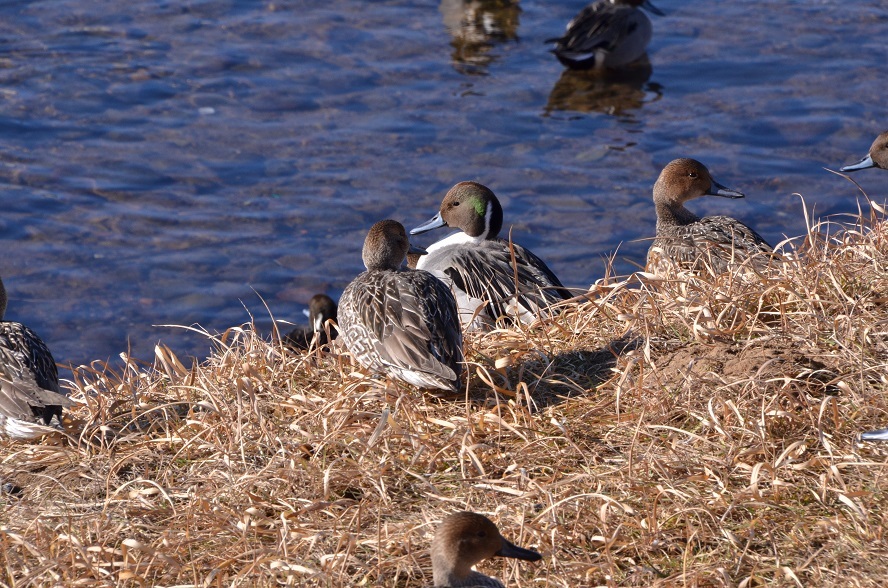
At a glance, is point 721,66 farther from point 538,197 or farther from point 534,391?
point 534,391

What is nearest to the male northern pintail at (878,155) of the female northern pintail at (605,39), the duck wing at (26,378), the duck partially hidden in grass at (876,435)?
the duck partially hidden in grass at (876,435)

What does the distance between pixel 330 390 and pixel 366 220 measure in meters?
4.83

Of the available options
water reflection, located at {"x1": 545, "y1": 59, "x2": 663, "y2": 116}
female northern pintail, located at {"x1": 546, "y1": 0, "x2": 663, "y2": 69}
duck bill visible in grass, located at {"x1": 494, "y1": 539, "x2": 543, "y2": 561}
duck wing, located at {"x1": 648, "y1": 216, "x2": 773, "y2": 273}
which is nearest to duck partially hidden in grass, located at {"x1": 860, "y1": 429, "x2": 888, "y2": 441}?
duck bill visible in grass, located at {"x1": 494, "y1": 539, "x2": 543, "y2": 561}

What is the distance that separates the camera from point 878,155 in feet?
21.6

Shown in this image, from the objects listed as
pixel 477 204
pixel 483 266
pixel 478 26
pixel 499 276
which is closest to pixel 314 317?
pixel 477 204

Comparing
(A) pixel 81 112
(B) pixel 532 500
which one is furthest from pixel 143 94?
(B) pixel 532 500

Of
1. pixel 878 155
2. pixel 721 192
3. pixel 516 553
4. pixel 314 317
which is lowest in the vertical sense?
pixel 314 317

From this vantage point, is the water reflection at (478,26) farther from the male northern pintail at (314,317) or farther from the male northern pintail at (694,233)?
the male northern pintail at (694,233)

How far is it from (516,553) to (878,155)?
14.0ft

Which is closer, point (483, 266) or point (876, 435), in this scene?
point (876, 435)

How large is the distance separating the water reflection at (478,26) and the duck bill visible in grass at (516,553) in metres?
9.04

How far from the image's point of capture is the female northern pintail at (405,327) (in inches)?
173

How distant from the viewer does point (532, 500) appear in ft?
11.9

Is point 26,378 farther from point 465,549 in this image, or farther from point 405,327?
point 465,549
